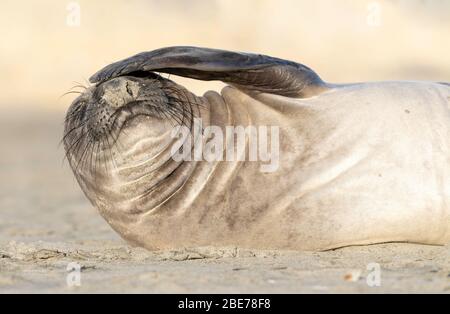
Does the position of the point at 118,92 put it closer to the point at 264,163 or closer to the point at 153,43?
the point at 264,163

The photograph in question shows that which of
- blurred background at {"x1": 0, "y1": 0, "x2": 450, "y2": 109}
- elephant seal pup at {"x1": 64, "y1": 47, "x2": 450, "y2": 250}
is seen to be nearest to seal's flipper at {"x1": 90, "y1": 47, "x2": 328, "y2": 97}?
elephant seal pup at {"x1": 64, "y1": 47, "x2": 450, "y2": 250}

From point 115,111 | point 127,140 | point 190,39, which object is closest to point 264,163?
point 127,140

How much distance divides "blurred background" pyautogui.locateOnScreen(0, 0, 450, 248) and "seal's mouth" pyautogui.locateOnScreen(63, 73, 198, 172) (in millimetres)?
12031

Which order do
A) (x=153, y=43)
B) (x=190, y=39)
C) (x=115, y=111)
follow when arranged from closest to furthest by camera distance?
(x=115, y=111) → (x=190, y=39) → (x=153, y=43)

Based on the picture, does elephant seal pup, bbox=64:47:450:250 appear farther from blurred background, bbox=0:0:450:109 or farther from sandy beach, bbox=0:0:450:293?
blurred background, bbox=0:0:450:109

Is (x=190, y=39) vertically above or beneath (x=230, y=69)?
above

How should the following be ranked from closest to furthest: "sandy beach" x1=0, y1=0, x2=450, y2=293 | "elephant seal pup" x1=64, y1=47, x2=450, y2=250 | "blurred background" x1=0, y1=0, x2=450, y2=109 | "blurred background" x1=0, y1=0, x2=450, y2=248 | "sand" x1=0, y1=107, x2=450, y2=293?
1. "sand" x1=0, y1=107, x2=450, y2=293
2. "elephant seal pup" x1=64, y1=47, x2=450, y2=250
3. "sandy beach" x1=0, y1=0, x2=450, y2=293
4. "blurred background" x1=0, y1=0, x2=450, y2=248
5. "blurred background" x1=0, y1=0, x2=450, y2=109

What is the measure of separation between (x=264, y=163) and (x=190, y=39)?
1491cm

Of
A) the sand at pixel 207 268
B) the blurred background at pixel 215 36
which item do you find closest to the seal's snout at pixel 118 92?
the sand at pixel 207 268

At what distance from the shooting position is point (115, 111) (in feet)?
15.7

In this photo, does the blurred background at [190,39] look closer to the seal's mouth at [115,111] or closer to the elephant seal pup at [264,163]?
the seal's mouth at [115,111]

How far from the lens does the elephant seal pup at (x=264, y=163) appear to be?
4.74 metres

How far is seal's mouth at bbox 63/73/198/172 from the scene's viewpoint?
4.80 meters

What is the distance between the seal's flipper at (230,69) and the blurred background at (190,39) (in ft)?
40.0
